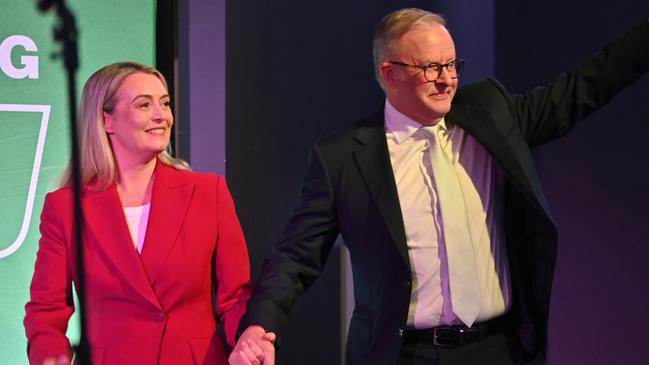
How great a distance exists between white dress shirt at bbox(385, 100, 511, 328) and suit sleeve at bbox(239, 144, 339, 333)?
0.65 feet

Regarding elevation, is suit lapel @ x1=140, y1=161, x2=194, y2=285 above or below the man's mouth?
below

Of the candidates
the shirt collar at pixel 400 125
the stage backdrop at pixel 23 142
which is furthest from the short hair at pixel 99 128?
the shirt collar at pixel 400 125

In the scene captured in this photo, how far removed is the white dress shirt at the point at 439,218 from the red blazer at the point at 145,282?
1.69 ft

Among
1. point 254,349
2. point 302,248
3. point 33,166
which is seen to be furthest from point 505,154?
point 33,166

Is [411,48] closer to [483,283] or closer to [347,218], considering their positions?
[347,218]

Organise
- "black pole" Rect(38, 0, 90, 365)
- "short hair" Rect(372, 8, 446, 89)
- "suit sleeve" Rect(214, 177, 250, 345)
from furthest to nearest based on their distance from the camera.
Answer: "suit sleeve" Rect(214, 177, 250, 345), "short hair" Rect(372, 8, 446, 89), "black pole" Rect(38, 0, 90, 365)

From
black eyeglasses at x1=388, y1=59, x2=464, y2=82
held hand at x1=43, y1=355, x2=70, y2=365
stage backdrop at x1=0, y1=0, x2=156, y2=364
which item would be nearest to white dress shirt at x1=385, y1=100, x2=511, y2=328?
black eyeglasses at x1=388, y1=59, x2=464, y2=82

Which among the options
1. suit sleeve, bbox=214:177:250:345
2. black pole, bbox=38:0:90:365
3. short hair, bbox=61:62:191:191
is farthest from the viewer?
short hair, bbox=61:62:191:191

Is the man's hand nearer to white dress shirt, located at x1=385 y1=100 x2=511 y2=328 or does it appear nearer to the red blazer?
the red blazer

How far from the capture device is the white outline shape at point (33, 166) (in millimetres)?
3143

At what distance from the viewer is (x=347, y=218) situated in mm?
2318

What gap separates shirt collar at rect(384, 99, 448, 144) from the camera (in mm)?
2359

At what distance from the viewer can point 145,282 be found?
240cm

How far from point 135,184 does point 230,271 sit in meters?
0.39
